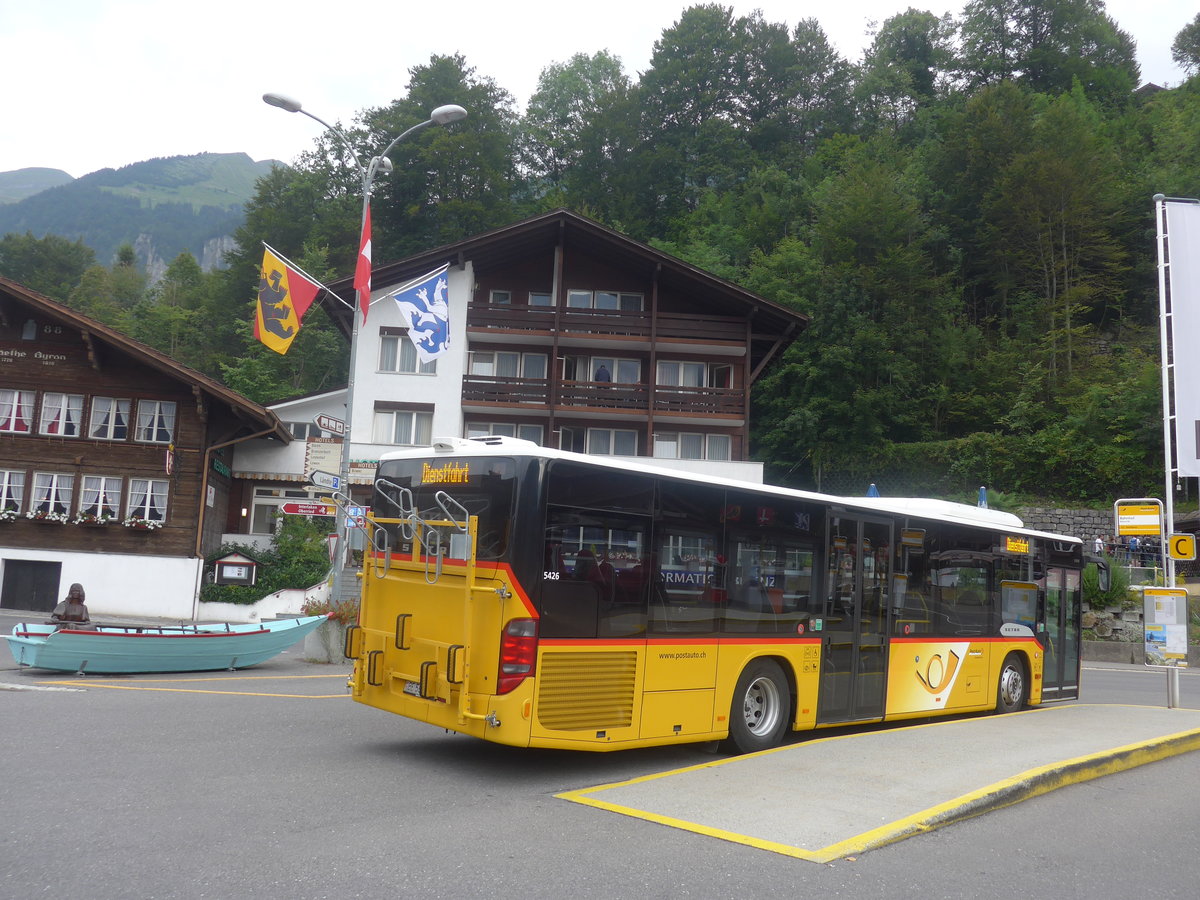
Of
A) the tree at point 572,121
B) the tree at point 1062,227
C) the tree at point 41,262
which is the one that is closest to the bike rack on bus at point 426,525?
the tree at point 1062,227

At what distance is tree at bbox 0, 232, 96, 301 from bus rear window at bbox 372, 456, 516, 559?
79766 millimetres

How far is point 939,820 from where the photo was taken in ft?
22.0

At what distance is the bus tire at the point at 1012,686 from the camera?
13289mm

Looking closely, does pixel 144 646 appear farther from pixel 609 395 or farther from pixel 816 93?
pixel 816 93

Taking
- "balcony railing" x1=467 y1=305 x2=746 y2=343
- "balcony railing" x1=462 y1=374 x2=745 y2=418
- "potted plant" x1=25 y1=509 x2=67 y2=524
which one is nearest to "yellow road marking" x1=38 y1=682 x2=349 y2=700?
"potted plant" x1=25 y1=509 x2=67 y2=524

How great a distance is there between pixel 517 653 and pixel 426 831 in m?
1.74

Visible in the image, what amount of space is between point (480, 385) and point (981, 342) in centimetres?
2714

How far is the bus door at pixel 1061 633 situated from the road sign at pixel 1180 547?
1436 millimetres

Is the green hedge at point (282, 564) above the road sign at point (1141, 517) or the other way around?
the other way around

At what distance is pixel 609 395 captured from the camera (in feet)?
120

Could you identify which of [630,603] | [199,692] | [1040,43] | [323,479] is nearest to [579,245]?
[323,479]

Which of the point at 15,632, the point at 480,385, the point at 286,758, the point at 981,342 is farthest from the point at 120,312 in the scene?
the point at 286,758

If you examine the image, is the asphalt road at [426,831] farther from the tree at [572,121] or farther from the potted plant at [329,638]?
the tree at [572,121]

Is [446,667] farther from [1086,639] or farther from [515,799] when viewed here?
[1086,639]
